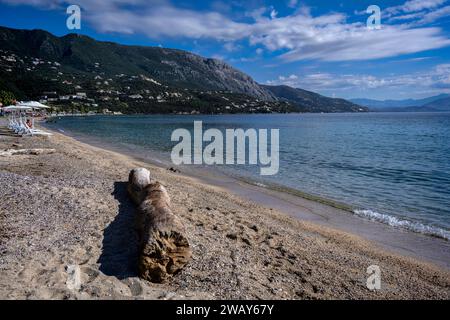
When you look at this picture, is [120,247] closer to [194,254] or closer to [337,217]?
[194,254]

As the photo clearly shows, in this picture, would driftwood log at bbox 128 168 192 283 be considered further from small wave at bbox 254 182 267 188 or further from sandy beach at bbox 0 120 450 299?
small wave at bbox 254 182 267 188

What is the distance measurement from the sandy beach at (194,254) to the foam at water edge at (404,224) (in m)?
2.75

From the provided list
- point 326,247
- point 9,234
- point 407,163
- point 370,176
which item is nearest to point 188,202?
point 326,247

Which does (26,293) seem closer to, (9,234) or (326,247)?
(9,234)

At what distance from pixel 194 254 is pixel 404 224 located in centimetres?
958

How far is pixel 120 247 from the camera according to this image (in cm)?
778

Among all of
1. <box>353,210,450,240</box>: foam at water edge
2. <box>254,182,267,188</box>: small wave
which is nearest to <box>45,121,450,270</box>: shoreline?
<box>254,182,267,188</box>: small wave

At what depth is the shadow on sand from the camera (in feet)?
22.3

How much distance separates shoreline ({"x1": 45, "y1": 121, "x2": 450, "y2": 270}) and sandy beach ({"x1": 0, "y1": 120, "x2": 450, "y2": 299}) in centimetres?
69

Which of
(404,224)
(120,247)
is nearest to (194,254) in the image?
(120,247)

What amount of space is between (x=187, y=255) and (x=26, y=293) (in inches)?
117

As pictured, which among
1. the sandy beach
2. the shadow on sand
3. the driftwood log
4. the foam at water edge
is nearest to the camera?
the sandy beach

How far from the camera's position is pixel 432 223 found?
43.7 ft
